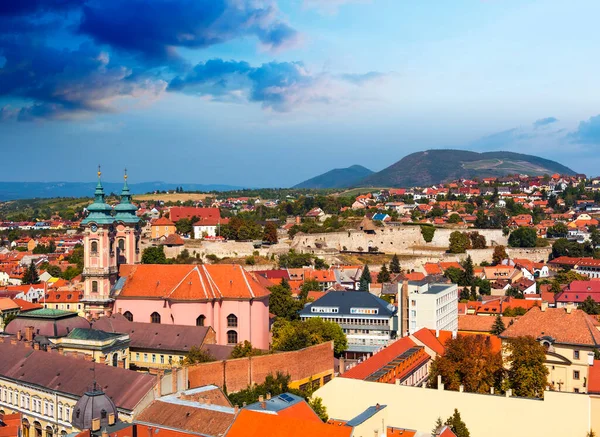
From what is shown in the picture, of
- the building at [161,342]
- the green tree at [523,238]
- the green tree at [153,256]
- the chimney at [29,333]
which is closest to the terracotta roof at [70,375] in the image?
the chimney at [29,333]

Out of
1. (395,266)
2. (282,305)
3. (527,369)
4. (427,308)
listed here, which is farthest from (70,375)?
(395,266)

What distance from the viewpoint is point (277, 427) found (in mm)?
27922

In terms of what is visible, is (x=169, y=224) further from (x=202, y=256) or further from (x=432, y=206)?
(x=432, y=206)

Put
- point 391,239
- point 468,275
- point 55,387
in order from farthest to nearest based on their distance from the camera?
point 391,239 → point 468,275 → point 55,387

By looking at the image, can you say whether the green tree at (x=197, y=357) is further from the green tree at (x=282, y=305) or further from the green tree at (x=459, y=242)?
the green tree at (x=459, y=242)

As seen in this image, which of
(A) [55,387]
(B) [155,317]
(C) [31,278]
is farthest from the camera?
(C) [31,278]

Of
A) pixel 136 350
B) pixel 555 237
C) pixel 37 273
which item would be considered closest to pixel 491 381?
pixel 136 350

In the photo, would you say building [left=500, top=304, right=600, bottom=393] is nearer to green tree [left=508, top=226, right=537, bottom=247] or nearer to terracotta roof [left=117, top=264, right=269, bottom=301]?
terracotta roof [left=117, top=264, right=269, bottom=301]

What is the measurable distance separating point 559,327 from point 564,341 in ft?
6.83

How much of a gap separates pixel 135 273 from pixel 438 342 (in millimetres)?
22250

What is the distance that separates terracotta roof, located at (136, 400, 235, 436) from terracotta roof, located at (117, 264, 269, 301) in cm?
1905

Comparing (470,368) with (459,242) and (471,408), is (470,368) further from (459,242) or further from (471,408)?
(459,242)

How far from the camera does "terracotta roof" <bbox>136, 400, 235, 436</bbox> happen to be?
98.1 ft

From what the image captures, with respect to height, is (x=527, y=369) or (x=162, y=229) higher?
(x=162, y=229)
